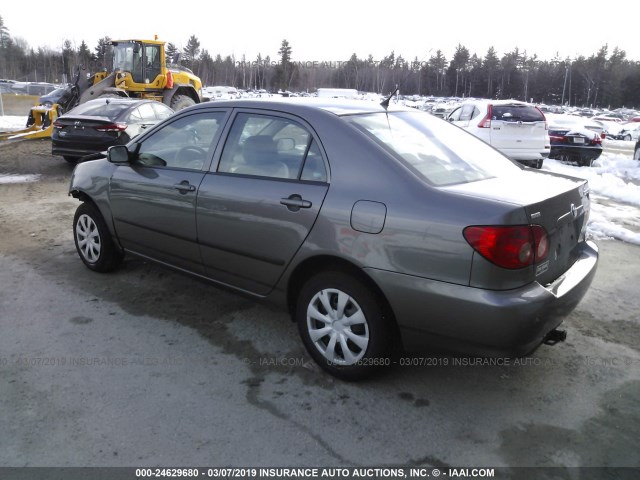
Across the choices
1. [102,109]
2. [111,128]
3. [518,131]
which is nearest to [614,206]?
[518,131]

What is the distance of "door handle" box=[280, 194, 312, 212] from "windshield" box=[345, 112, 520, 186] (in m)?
0.56

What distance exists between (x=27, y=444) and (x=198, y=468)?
0.90 m

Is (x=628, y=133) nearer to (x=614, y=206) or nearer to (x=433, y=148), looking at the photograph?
(x=614, y=206)

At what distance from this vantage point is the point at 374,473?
98.1 inches

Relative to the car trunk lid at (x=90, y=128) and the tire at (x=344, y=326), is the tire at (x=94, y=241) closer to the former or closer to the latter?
the tire at (x=344, y=326)

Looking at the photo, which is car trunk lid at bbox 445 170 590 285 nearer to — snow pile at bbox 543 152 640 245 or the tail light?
the tail light

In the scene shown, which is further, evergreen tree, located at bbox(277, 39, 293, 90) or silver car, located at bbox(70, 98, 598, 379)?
evergreen tree, located at bbox(277, 39, 293, 90)

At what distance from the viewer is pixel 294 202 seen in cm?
325

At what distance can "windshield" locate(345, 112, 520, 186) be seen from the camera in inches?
124

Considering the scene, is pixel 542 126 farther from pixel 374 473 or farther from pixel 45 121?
pixel 45 121

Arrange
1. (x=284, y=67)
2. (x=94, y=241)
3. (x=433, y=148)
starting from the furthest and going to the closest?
(x=284, y=67) → (x=94, y=241) → (x=433, y=148)

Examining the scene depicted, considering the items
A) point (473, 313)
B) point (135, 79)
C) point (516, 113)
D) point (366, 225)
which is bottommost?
point (473, 313)

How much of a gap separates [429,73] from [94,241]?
390ft

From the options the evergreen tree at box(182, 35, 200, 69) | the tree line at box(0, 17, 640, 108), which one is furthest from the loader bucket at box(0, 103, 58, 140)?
the evergreen tree at box(182, 35, 200, 69)
